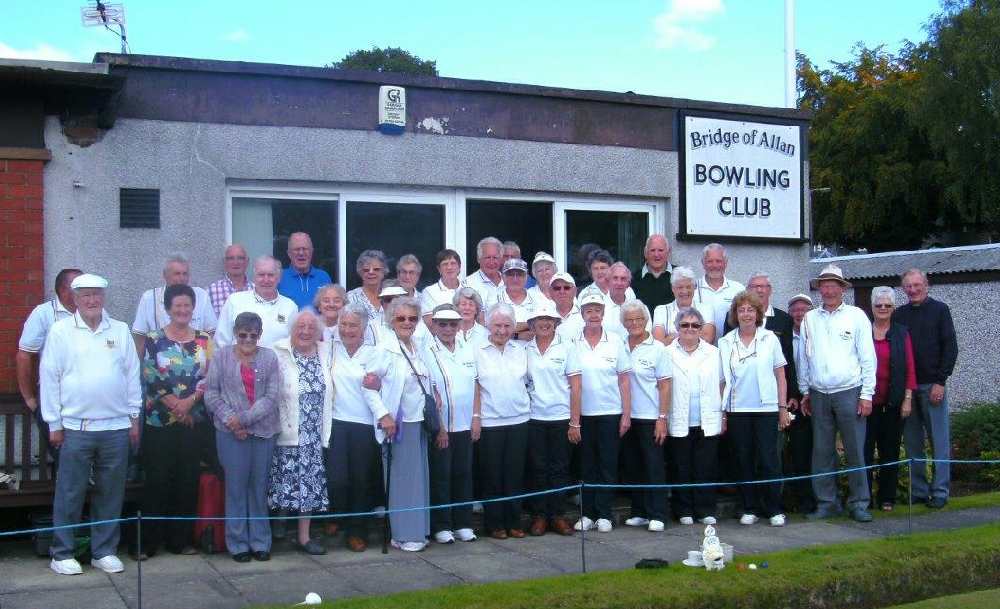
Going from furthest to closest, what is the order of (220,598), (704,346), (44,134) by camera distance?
(704,346), (44,134), (220,598)

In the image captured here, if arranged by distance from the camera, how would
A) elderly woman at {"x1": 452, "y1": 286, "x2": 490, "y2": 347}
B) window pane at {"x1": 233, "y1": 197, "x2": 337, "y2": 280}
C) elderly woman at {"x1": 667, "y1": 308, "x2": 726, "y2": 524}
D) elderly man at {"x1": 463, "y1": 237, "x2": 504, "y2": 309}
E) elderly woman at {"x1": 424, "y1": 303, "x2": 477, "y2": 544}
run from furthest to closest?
window pane at {"x1": 233, "y1": 197, "x2": 337, "y2": 280} → elderly man at {"x1": 463, "y1": 237, "x2": 504, "y2": 309} → elderly woman at {"x1": 667, "y1": 308, "x2": 726, "y2": 524} → elderly woman at {"x1": 452, "y1": 286, "x2": 490, "y2": 347} → elderly woman at {"x1": 424, "y1": 303, "x2": 477, "y2": 544}

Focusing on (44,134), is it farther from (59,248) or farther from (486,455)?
(486,455)

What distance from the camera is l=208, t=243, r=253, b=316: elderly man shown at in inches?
323

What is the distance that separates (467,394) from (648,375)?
1597mm

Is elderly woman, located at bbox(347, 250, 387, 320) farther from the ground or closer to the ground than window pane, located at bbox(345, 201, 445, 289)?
closer to the ground

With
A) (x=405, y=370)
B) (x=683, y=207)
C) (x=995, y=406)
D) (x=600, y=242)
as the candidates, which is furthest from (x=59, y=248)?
(x=995, y=406)

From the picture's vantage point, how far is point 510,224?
10.2 m

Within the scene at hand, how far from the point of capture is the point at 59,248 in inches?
321

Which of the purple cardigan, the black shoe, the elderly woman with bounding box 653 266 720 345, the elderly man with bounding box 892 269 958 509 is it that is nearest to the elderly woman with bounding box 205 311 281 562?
the purple cardigan

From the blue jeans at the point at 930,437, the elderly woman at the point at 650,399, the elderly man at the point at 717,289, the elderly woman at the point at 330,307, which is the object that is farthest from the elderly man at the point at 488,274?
the blue jeans at the point at 930,437

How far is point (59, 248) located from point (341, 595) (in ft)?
12.3

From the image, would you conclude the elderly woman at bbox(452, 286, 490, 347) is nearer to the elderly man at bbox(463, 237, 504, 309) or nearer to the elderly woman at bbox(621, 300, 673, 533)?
the elderly man at bbox(463, 237, 504, 309)

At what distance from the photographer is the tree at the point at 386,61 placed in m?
47.8

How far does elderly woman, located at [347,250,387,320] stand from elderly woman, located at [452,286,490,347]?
636 mm
